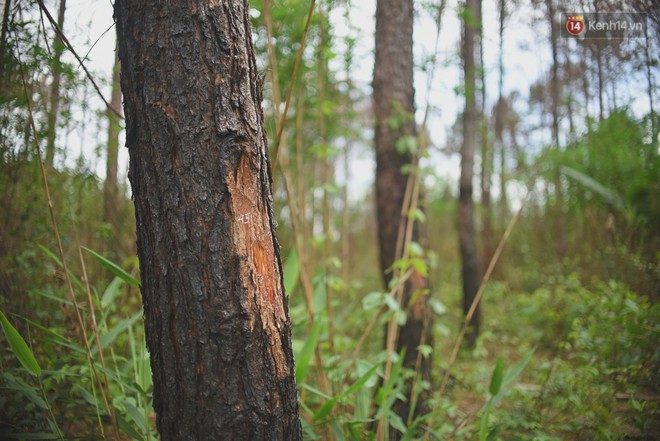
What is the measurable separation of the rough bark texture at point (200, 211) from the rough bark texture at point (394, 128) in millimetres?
1691

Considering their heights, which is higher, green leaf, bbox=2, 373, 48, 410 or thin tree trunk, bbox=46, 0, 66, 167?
thin tree trunk, bbox=46, 0, 66, 167

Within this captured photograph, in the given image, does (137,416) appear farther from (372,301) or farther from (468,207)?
(468,207)

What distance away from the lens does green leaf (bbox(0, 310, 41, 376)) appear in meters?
1.13

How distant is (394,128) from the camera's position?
271 centimetres

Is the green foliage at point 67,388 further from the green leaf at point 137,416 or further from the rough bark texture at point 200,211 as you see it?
the rough bark texture at point 200,211

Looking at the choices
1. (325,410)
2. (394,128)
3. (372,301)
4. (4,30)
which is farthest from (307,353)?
(394,128)

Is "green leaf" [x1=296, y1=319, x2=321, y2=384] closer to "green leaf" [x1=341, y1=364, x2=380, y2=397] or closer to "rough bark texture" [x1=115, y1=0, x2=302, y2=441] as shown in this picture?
"green leaf" [x1=341, y1=364, x2=380, y2=397]

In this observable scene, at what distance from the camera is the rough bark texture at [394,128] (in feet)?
8.77

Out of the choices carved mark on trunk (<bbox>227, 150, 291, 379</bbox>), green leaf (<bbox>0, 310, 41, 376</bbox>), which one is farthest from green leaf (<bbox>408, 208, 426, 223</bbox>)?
green leaf (<bbox>0, 310, 41, 376</bbox>)

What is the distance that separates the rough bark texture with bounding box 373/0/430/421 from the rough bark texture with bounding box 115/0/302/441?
1.69 m

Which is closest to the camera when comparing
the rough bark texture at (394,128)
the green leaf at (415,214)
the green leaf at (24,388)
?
the green leaf at (24,388)

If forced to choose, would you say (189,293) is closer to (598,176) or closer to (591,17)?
(591,17)

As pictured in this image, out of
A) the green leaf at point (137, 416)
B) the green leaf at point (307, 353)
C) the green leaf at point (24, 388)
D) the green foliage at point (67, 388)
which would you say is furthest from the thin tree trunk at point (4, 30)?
the green leaf at point (307, 353)

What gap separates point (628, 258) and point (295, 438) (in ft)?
9.52
